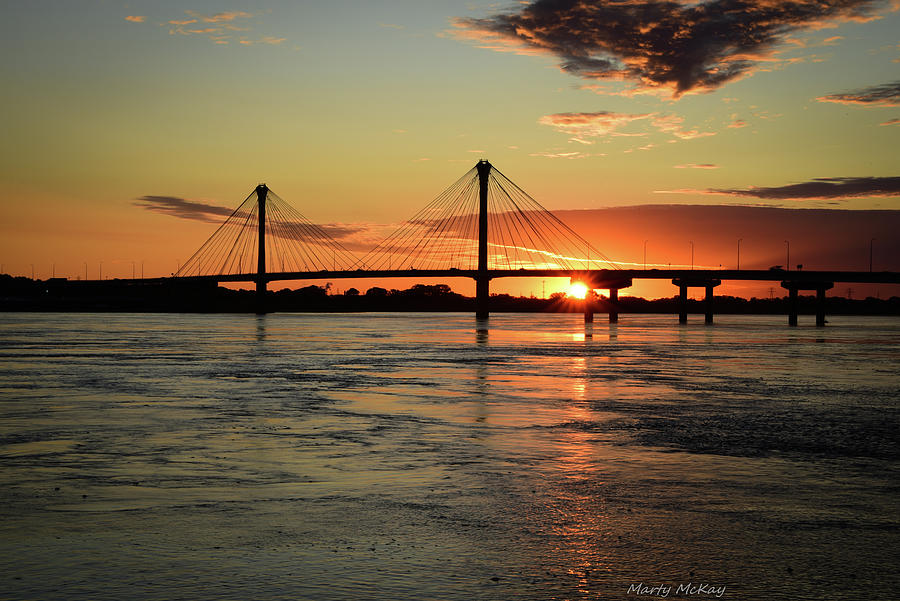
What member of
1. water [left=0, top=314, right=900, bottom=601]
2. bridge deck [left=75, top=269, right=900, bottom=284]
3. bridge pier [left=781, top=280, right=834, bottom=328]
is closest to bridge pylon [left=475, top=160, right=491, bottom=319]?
bridge deck [left=75, top=269, right=900, bottom=284]

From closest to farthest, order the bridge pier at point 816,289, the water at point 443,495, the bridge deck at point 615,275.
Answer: the water at point 443,495
the bridge deck at point 615,275
the bridge pier at point 816,289

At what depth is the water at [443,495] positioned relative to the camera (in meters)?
7.91

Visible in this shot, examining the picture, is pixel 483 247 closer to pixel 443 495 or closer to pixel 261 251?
pixel 261 251

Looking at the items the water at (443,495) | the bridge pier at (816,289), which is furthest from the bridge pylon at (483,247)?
the water at (443,495)

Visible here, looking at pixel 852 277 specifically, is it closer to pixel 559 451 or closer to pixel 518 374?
pixel 518 374

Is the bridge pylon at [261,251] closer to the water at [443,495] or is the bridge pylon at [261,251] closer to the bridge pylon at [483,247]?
the bridge pylon at [483,247]

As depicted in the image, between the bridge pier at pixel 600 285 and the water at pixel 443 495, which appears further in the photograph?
the bridge pier at pixel 600 285

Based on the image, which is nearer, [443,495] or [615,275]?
[443,495]

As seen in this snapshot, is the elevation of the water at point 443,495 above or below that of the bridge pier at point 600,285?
below

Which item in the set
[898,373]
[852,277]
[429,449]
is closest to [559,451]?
[429,449]

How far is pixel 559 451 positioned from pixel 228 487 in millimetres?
6027

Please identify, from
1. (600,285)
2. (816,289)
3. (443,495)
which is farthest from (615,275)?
(443,495)

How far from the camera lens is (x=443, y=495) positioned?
37.8ft

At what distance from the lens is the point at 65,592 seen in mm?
7430
